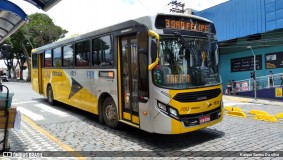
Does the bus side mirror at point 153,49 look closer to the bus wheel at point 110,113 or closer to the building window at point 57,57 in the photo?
the bus wheel at point 110,113

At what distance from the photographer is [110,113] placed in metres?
7.74

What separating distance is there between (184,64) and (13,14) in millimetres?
4076

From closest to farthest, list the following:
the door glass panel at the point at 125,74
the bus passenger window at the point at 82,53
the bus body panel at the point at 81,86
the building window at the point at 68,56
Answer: the door glass panel at the point at 125,74, the bus body panel at the point at 81,86, the bus passenger window at the point at 82,53, the building window at the point at 68,56

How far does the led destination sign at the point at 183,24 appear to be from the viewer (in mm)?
5984

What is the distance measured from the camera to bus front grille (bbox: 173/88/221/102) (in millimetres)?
5783

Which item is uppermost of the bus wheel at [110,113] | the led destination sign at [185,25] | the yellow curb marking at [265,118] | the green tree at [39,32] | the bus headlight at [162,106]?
the green tree at [39,32]

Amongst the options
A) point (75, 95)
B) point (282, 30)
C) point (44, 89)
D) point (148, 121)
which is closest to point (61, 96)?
point (75, 95)

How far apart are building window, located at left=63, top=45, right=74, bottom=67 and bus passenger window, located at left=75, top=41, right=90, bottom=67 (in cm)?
55

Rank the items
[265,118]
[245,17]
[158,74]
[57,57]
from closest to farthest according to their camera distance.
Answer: [158,74] → [265,118] → [57,57] → [245,17]

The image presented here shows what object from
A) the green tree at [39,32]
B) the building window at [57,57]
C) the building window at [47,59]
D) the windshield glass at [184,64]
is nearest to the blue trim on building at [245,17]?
the windshield glass at [184,64]

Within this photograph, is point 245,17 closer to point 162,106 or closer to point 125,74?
point 125,74

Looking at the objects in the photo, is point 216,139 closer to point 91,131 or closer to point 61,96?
point 91,131

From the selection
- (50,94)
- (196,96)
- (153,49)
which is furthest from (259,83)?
(153,49)

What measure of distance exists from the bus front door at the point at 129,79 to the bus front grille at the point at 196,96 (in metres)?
1.12
